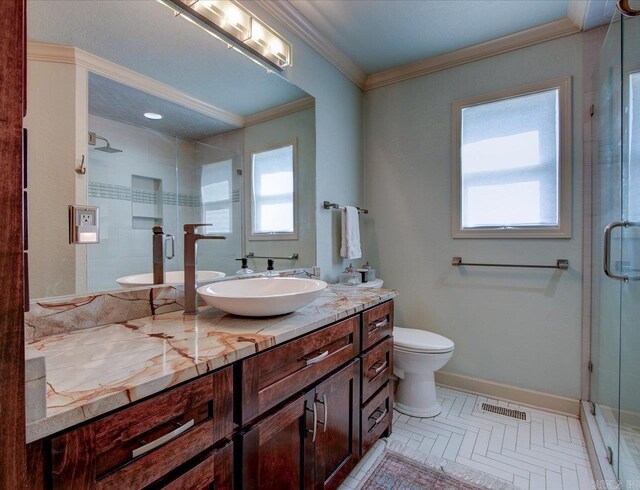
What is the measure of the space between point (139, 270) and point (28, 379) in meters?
0.80

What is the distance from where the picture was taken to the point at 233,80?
5.41 ft

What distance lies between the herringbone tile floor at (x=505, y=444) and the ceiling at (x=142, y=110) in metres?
1.73

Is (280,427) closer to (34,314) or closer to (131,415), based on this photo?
(131,415)

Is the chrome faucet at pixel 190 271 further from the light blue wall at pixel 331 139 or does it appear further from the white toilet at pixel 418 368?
the white toilet at pixel 418 368

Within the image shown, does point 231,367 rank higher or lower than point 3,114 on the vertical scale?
lower

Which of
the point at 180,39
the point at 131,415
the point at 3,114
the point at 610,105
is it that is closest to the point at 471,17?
the point at 610,105

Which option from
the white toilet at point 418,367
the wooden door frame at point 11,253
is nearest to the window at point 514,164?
the white toilet at point 418,367

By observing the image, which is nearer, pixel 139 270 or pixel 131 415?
pixel 131 415

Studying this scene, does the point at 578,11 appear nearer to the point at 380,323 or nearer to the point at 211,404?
the point at 380,323

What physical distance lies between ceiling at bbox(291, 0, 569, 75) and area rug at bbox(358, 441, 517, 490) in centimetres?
244

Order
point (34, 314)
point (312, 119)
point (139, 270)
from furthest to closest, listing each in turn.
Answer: point (312, 119) < point (139, 270) < point (34, 314)

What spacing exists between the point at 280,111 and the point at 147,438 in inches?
68.2

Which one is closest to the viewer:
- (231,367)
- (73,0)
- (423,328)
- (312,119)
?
(231,367)

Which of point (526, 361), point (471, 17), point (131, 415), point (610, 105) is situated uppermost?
point (471, 17)
